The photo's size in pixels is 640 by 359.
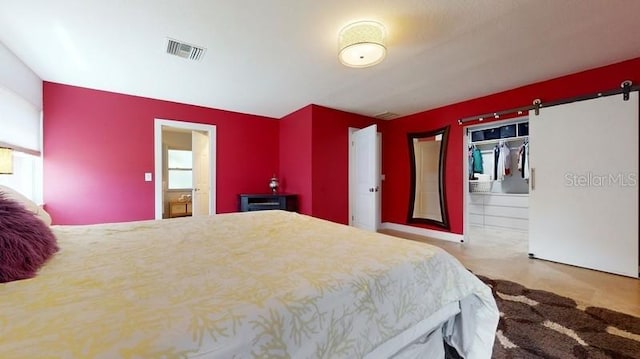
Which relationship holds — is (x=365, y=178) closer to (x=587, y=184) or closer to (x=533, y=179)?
(x=533, y=179)

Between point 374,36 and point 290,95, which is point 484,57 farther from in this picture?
point 290,95

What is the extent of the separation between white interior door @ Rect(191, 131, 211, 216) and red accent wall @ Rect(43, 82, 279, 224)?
0.42 m

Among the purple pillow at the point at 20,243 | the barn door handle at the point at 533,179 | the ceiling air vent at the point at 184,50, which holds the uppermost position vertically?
the ceiling air vent at the point at 184,50

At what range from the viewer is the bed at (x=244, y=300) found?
0.56 m

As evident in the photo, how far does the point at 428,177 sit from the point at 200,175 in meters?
4.12

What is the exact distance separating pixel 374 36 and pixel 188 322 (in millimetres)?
2118

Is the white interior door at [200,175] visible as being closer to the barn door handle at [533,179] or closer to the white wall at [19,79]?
the white wall at [19,79]

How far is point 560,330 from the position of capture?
1.62 meters

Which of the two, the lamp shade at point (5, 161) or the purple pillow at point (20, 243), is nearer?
the purple pillow at point (20, 243)

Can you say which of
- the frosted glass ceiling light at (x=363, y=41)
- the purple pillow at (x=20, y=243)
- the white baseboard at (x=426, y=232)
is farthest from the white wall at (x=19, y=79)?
the white baseboard at (x=426, y=232)

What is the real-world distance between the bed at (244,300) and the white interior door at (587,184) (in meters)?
2.67

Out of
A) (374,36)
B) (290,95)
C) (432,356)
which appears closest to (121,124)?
(290,95)

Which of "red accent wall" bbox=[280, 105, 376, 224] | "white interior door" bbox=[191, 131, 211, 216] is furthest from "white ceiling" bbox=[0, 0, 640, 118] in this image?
"white interior door" bbox=[191, 131, 211, 216]

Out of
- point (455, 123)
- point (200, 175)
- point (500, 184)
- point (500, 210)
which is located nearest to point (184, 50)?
point (200, 175)
